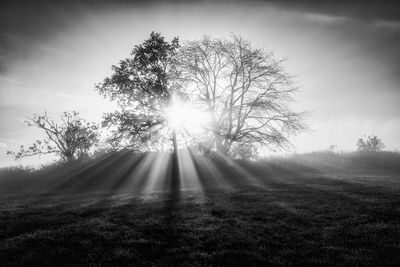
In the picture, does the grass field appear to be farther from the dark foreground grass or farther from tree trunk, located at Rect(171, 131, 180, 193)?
tree trunk, located at Rect(171, 131, 180, 193)

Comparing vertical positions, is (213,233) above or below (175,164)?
below

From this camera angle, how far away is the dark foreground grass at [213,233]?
834 centimetres

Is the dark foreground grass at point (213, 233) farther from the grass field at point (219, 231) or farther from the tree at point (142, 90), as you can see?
the tree at point (142, 90)

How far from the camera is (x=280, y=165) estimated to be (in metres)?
36.8

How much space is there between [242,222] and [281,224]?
148 cm

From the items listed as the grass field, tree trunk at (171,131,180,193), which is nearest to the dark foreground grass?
the grass field

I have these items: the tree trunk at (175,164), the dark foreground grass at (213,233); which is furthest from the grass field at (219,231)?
the tree trunk at (175,164)

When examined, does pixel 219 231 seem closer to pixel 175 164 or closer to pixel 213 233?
pixel 213 233

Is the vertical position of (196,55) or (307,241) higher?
(196,55)

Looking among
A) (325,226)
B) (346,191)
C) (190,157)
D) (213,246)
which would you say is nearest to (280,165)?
(190,157)

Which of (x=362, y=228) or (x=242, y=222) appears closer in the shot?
(x=362, y=228)

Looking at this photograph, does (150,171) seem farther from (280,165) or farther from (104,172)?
(280,165)

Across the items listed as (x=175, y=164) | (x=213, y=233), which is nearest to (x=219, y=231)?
(x=213, y=233)

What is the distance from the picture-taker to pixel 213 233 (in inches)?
421
